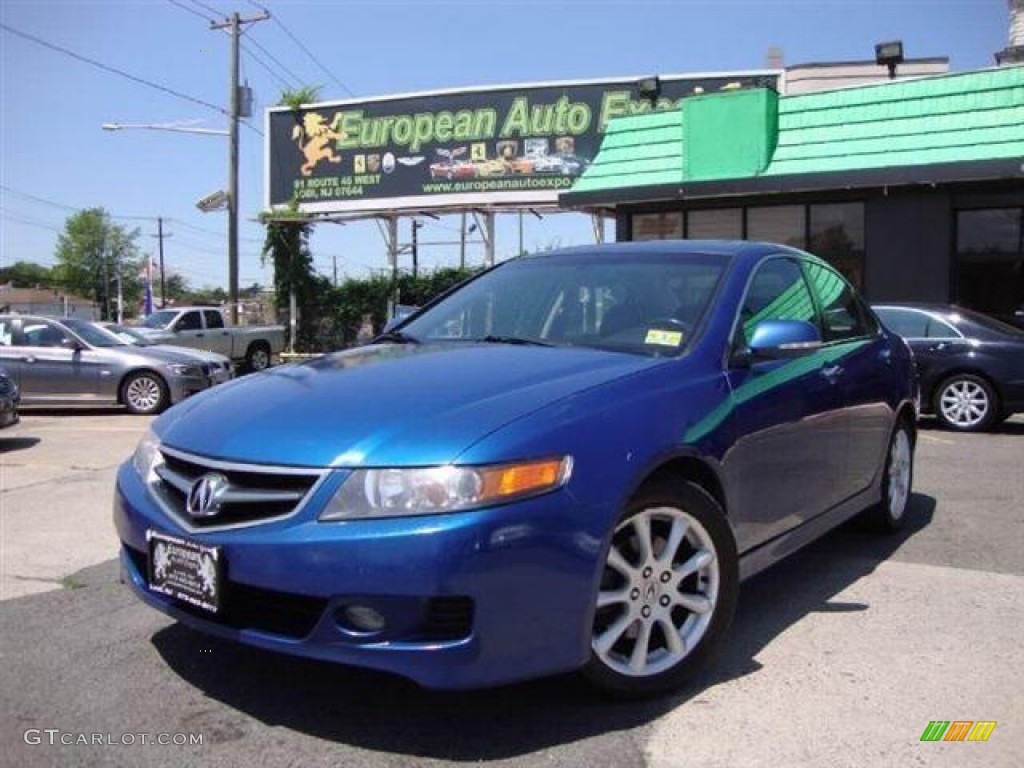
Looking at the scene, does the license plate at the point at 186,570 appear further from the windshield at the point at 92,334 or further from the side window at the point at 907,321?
the windshield at the point at 92,334

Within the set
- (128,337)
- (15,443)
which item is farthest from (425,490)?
(128,337)

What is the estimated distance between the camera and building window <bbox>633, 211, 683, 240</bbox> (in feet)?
55.7

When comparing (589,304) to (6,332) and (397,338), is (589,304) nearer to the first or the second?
(397,338)

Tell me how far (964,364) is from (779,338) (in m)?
7.85

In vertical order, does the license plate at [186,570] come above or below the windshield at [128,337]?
below

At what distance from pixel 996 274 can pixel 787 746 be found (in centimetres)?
1349

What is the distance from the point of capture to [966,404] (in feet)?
35.0

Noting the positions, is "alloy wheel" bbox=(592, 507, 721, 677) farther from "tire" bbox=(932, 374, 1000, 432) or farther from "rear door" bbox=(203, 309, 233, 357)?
"rear door" bbox=(203, 309, 233, 357)

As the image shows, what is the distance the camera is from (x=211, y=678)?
350 cm

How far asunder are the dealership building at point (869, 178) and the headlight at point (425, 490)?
12.7 metres

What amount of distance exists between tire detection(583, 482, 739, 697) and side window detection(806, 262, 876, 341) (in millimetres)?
1800

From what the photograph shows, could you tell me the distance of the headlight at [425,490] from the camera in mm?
2785

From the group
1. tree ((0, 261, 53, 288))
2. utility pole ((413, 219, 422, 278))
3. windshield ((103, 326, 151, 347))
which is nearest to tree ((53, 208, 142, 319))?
tree ((0, 261, 53, 288))

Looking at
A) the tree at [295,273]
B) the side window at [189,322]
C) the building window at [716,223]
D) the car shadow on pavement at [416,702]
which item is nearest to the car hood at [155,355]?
the side window at [189,322]
